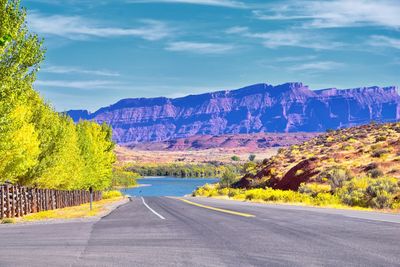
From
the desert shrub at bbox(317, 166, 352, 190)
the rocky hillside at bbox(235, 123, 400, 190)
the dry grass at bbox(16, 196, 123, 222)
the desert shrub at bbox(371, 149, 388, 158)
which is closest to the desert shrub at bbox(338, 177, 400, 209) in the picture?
the desert shrub at bbox(317, 166, 352, 190)

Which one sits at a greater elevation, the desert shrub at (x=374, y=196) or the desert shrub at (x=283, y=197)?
the desert shrub at (x=374, y=196)

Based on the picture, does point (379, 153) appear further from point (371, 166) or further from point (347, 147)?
point (347, 147)

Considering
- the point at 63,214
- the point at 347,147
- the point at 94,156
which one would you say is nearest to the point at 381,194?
the point at 63,214

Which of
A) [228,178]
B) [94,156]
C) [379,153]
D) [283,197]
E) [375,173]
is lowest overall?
[228,178]

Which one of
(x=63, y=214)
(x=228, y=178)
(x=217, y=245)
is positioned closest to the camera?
(x=217, y=245)

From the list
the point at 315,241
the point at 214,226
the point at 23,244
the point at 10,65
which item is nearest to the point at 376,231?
the point at 315,241

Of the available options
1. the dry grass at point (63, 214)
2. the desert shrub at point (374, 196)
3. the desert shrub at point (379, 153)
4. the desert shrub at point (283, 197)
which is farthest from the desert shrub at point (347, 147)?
the dry grass at point (63, 214)

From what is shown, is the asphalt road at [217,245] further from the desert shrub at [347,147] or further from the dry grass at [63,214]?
the desert shrub at [347,147]

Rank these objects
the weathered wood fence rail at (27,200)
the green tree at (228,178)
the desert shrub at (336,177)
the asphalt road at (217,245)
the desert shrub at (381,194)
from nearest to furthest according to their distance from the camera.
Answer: the asphalt road at (217,245) < the desert shrub at (381,194) < the weathered wood fence rail at (27,200) < the desert shrub at (336,177) < the green tree at (228,178)

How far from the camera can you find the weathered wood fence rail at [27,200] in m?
31.8

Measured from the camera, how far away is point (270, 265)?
8938mm

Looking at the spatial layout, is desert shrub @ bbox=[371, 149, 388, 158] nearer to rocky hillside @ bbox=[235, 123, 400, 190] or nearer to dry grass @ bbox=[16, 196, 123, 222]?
rocky hillside @ bbox=[235, 123, 400, 190]

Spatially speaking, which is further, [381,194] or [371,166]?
[371,166]

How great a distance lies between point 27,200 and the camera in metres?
38.5
